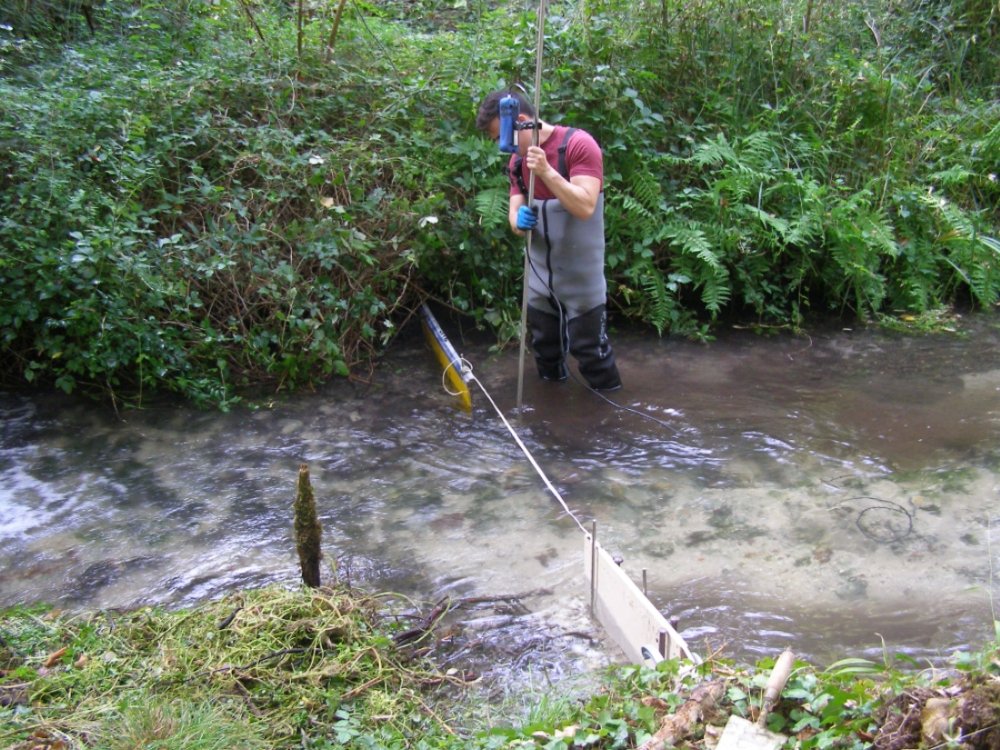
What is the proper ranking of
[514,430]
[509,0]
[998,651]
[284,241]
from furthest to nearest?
[509,0] < [284,241] < [514,430] < [998,651]

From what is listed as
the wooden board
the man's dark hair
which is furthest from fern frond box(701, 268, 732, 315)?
the wooden board

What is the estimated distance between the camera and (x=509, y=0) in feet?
34.2

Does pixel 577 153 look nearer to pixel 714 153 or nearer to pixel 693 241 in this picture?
pixel 693 241

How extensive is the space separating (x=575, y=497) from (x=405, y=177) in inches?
134

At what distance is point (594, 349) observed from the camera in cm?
602

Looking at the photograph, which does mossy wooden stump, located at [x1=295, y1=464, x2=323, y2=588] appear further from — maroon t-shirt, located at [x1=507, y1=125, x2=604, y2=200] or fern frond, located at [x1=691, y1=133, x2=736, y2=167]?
fern frond, located at [x1=691, y1=133, x2=736, y2=167]

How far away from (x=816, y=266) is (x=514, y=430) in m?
3.39

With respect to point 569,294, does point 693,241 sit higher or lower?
higher

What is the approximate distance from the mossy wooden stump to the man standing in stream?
2.47 meters

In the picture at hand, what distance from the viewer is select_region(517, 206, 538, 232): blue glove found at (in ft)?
18.0

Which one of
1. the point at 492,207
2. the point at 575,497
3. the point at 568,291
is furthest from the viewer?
the point at 492,207

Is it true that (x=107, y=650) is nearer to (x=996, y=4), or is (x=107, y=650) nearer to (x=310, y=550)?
(x=310, y=550)

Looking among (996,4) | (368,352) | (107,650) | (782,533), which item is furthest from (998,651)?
(996,4)

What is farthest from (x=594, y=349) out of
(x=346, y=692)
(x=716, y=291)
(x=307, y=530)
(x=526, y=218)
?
(x=346, y=692)
